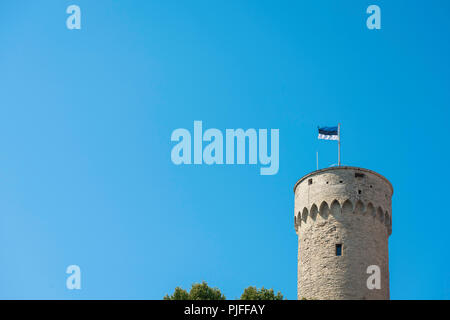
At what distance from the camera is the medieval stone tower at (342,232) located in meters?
48.8

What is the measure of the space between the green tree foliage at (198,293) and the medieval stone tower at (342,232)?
→ 17.5ft

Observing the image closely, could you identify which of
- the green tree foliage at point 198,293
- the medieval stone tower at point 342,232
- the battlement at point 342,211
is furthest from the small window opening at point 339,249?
the green tree foliage at point 198,293

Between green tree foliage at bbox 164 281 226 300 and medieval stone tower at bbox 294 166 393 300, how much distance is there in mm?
5330

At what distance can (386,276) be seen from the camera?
5044 cm

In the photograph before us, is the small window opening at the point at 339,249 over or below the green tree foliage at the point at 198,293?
over

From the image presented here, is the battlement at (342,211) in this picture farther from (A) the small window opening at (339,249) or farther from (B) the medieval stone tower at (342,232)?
(A) the small window opening at (339,249)

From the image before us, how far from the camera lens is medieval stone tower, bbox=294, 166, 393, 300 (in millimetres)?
48844

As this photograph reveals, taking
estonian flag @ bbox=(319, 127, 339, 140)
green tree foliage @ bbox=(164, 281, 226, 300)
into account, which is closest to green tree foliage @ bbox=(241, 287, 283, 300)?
green tree foliage @ bbox=(164, 281, 226, 300)
